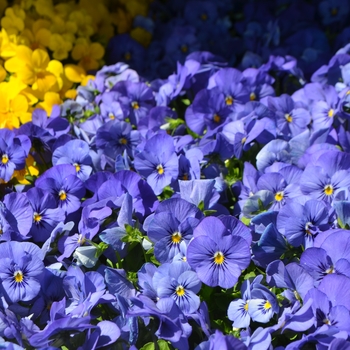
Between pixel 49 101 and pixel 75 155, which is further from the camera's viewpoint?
pixel 49 101

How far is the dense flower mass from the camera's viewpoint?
1057 millimetres

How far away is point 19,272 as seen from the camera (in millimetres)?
1128

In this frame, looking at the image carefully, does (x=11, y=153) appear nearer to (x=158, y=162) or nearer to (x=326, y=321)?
(x=158, y=162)

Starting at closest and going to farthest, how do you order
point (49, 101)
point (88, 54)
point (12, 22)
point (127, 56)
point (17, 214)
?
point (17, 214)
point (49, 101)
point (12, 22)
point (88, 54)
point (127, 56)

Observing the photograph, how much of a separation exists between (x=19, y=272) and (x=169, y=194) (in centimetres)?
43

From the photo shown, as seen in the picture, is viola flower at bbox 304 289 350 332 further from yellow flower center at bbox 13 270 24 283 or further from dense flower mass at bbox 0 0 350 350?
yellow flower center at bbox 13 270 24 283

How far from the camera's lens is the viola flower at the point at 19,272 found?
1119 mm

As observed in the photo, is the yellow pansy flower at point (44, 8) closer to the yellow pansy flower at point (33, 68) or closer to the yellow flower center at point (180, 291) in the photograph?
the yellow pansy flower at point (33, 68)

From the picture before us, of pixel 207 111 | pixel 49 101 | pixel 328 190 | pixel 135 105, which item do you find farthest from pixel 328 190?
pixel 49 101

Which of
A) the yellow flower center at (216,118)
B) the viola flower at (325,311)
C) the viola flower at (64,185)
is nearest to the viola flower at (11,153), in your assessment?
the viola flower at (64,185)

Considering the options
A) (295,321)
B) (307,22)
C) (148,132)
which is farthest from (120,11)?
(295,321)

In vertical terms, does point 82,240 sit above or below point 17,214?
below

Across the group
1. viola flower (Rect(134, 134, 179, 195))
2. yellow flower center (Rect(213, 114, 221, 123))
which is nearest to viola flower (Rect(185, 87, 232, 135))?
yellow flower center (Rect(213, 114, 221, 123))

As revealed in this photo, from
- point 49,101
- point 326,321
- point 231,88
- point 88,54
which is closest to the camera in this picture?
point 326,321
